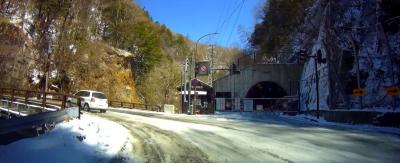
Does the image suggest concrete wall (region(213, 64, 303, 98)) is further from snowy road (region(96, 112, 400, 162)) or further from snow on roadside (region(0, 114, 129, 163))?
snow on roadside (region(0, 114, 129, 163))

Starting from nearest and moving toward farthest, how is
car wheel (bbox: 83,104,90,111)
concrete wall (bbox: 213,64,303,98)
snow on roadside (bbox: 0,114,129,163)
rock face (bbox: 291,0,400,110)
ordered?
snow on roadside (bbox: 0,114,129,163) < car wheel (bbox: 83,104,90,111) < rock face (bbox: 291,0,400,110) < concrete wall (bbox: 213,64,303,98)

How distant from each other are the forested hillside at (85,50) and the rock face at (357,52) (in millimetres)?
30841

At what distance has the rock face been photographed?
1559 inches

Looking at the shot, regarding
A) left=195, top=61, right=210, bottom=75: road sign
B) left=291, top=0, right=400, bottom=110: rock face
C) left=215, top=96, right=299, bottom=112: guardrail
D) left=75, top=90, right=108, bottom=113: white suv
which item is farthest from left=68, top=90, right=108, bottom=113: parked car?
left=195, top=61, right=210, bottom=75: road sign

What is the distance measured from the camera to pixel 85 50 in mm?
66875

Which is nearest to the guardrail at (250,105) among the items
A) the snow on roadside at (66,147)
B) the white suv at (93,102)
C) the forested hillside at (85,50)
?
the forested hillside at (85,50)

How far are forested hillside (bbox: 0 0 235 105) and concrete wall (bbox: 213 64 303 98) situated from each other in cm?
1698

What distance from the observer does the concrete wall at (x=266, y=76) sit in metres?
67.0

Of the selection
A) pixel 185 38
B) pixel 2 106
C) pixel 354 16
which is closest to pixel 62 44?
pixel 2 106

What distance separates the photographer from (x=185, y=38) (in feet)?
427

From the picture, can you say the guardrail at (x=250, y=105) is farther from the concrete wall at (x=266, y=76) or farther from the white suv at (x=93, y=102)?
the white suv at (x=93, y=102)

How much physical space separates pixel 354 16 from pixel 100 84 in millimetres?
37356

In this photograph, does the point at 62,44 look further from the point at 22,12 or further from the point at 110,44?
the point at 110,44

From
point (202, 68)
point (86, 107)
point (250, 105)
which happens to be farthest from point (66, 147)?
point (202, 68)
